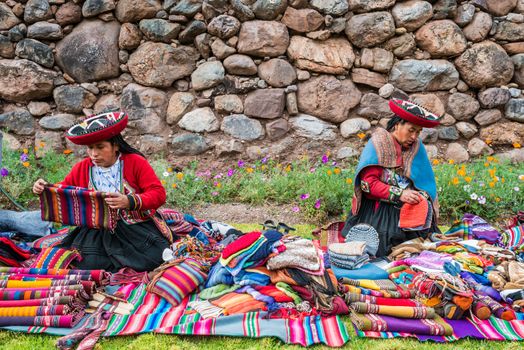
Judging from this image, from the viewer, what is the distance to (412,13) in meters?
5.86

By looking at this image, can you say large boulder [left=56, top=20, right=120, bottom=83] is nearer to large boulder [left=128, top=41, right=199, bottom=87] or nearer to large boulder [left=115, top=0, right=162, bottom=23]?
large boulder [left=115, top=0, right=162, bottom=23]

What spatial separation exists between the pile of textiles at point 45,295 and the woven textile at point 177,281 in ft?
1.51

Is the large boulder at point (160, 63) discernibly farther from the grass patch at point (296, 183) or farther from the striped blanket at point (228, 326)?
the striped blanket at point (228, 326)

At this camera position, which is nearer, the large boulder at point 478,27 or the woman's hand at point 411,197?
the woman's hand at point 411,197

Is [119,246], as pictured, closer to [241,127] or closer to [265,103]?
[241,127]

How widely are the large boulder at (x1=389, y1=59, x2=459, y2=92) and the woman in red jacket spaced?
3.83 m

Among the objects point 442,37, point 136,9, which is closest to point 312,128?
point 442,37

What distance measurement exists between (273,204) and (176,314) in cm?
252

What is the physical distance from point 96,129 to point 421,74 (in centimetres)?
440

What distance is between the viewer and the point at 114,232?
364 cm

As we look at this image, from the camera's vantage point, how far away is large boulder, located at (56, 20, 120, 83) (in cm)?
594

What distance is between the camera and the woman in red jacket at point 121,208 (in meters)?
3.56

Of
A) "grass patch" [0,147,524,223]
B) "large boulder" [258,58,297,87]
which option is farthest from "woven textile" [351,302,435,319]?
"large boulder" [258,58,297,87]

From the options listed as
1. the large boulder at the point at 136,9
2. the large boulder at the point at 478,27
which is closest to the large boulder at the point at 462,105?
the large boulder at the point at 478,27
